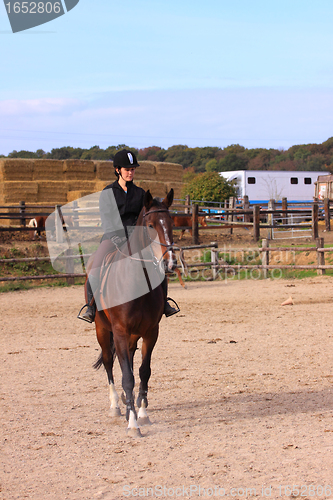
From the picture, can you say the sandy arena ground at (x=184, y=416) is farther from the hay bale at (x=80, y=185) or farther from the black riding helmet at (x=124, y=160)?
the hay bale at (x=80, y=185)

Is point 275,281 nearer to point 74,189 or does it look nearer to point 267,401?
point 267,401

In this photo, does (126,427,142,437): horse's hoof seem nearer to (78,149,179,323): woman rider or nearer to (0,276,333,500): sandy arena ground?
(0,276,333,500): sandy arena ground

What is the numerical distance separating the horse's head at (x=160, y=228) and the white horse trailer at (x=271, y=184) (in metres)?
33.2

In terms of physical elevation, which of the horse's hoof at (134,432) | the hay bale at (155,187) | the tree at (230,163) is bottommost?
the horse's hoof at (134,432)

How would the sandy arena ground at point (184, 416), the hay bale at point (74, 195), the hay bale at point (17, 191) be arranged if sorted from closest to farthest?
the sandy arena ground at point (184, 416)
the hay bale at point (17, 191)
the hay bale at point (74, 195)

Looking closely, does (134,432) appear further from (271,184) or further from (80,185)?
(271,184)

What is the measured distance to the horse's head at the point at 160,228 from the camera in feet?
11.7

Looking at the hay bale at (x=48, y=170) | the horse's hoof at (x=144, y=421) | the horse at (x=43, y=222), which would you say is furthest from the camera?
the hay bale at (x=48, y=170)

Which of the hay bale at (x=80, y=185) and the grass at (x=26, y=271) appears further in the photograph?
the hay bale at (x=80, y=185)

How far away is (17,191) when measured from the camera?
2338 centimetres

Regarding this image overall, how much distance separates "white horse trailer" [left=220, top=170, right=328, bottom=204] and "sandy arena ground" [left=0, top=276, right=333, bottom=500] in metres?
29.6

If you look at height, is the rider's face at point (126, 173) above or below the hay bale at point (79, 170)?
below

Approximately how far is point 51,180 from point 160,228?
22324 millimetres

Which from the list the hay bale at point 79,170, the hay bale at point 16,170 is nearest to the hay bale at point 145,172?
the hay bale at point 79,170
